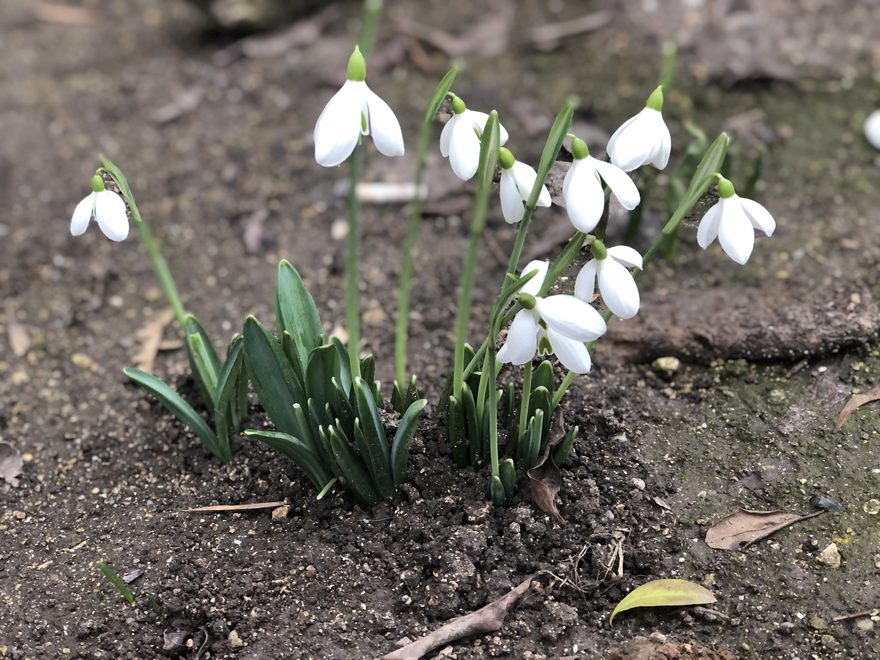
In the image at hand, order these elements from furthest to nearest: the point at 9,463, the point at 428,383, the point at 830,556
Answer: the point at 428,383 → the point at 9,463 → the point at 830,556

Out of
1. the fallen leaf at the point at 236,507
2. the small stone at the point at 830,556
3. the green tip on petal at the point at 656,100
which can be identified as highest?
the green tip on petal at the point at 656,100

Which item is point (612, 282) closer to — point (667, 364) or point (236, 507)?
point (667, 364)

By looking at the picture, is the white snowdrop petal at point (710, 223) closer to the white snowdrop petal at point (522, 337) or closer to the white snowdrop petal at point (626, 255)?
the white snowdrop petal at point (626, 255)

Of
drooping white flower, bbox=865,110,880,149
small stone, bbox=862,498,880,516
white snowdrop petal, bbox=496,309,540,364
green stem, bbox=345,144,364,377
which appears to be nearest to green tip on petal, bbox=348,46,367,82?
green stem, bbox=345,144,364,377

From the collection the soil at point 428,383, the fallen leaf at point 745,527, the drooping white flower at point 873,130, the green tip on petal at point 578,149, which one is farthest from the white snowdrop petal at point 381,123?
the drooping white flower at point 873,130

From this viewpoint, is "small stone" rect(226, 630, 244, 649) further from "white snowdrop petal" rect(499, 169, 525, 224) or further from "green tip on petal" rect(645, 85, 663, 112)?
"green tip on petal" rect(645, 85, 663, 112)

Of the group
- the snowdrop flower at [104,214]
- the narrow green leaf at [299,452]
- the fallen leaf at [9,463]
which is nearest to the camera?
the snowdrop flower at [104,214]

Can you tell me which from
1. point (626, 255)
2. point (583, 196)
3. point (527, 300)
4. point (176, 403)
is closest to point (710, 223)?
point (626, 255)
